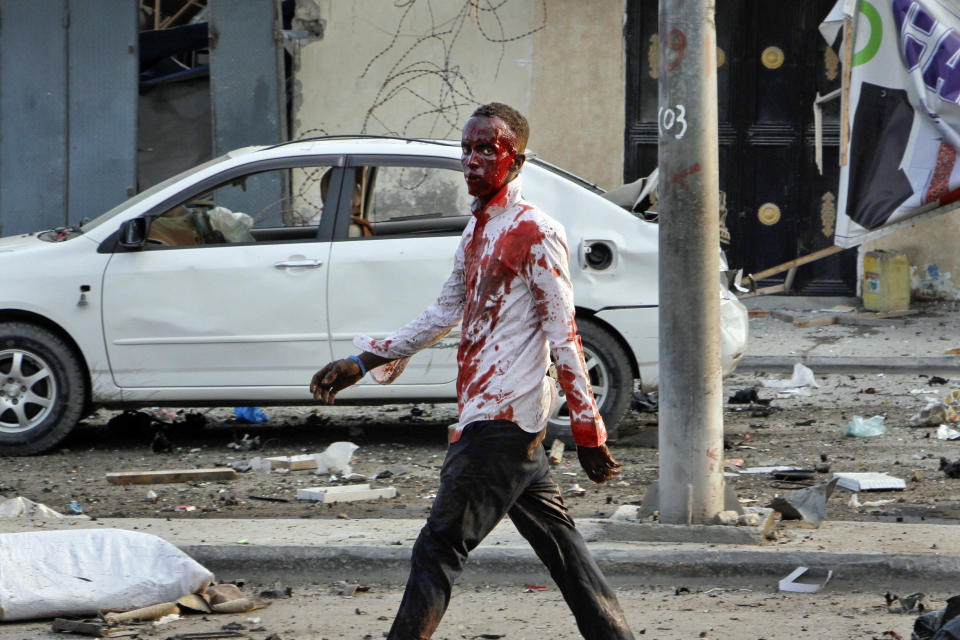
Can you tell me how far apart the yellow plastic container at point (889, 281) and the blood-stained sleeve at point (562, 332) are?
972cm

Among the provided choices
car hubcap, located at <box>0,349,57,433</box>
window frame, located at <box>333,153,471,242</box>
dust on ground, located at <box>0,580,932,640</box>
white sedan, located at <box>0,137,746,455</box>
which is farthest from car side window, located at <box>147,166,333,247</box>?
dust on ground, located at <box>0,580,932,640</box>

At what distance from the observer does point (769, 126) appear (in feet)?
44.1

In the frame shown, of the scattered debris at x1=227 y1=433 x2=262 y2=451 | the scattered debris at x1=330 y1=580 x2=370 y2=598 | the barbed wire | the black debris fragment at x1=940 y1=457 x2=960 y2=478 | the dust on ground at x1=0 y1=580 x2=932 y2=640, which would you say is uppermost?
the barbed wire

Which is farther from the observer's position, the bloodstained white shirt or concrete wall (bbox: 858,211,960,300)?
concrete wall (bbox: 858,211,960,300)

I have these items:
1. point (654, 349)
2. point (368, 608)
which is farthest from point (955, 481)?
point (368, 608)

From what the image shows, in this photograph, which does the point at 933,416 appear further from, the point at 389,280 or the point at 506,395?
the point at 506,395

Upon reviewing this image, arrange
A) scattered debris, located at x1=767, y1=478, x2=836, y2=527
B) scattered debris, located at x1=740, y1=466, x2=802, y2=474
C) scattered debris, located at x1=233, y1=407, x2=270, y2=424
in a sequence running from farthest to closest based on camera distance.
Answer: scattered debris, located at x1=233, y1=407, x2=270, y2=424 → scattered debris, located at x1=740, y1=466, x2=802, y2=474 → scattered debris, located at x1=767, y1=478, x2=836, y2=527

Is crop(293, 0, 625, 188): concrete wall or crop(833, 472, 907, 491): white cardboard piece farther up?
crop(293, 0, 625, 188): concrete wall

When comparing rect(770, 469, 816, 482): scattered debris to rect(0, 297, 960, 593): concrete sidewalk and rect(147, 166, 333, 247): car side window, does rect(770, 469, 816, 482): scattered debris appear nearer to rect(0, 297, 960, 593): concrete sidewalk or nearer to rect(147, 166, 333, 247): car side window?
rect(0, 297, 960, 593): concrete sidewalk

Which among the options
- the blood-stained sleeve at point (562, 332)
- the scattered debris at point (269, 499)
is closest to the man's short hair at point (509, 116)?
the blood-stained sleeve at point (562, 332)

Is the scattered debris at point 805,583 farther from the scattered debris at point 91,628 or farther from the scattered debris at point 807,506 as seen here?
the scattered debris at point 91,628

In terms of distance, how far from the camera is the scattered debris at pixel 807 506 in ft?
19.6

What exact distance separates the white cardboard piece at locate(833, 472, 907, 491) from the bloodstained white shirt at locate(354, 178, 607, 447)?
337 cm

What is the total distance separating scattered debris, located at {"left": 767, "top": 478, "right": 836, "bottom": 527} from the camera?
596 centimetres
